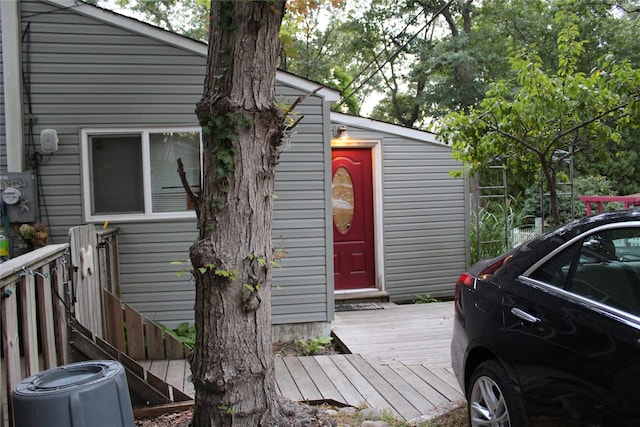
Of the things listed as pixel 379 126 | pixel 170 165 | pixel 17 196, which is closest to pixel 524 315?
pixel 170 165

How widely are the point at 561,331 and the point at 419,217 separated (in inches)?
235

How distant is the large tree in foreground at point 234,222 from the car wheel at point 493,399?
1.14 metres

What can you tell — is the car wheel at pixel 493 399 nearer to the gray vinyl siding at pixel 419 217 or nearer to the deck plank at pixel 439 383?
the deck plank at pixel 439 383

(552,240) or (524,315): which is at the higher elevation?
(552,240)

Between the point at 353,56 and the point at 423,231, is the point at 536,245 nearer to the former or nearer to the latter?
the point at 423,231

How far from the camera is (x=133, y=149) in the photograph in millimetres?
5906

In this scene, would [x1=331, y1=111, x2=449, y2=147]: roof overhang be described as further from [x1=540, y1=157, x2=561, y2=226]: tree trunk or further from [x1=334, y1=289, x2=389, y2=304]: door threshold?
[x1=540, y1=157, x2=561, y2=226]: tree trunk

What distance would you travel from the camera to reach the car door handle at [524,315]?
101 inches

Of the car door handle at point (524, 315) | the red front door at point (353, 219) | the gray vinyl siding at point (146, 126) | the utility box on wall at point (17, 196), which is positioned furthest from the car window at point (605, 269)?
the red front door at point (353, 219)

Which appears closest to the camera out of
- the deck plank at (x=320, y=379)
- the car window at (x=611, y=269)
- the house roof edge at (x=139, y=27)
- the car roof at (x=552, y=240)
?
the car window at (x=611, y=269)

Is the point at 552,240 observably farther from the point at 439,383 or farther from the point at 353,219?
the point at 353,219

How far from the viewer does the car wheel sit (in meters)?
2.61

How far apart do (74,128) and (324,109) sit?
2.72 meters

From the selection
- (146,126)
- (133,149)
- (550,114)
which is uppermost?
(146,126)
